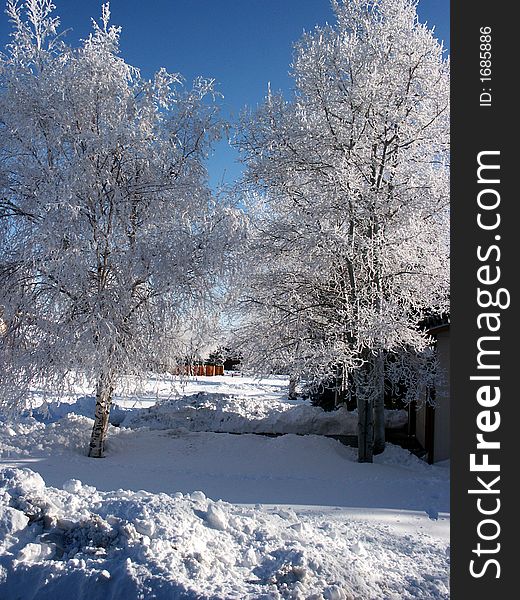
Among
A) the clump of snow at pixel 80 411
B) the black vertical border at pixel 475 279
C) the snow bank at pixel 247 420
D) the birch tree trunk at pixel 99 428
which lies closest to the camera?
the black vertical border at pixel 475 279

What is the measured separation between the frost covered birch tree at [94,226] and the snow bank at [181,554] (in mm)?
4089

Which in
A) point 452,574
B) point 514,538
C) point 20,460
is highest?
point 514,538

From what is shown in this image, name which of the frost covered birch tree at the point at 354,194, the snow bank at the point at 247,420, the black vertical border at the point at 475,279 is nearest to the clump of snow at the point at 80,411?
the snow bank at the point at 247,420

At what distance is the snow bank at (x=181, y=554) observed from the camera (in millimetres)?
3840

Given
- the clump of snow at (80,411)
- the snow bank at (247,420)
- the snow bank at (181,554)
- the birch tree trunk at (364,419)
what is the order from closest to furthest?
the snow bank at (181,554) → the birch tree trunk at (364,419) → the snow bank at (247,420) → the clump of snow at (80,411)

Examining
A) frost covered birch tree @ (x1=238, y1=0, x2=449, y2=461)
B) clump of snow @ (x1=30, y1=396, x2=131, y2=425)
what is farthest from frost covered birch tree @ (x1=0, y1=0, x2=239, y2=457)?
clump of snow @ (x1=30, y1=396, x2=131, y2=425)

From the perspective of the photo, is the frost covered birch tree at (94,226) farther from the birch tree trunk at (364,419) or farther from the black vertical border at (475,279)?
the black vertical border at (475,279)

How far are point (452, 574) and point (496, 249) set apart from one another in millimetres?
2008

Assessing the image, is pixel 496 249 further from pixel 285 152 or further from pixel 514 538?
pixel 285 152

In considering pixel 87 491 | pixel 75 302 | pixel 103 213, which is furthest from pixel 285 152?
pixel 87 491

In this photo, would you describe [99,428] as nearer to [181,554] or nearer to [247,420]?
[247,420]

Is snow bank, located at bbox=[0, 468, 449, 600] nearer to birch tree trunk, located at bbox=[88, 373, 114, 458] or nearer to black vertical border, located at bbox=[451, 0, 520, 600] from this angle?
black vertical border, located at bbox=[451, 0, 520, 600]

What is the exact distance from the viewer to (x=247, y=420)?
13.6 m

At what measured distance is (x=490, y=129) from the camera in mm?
3732
